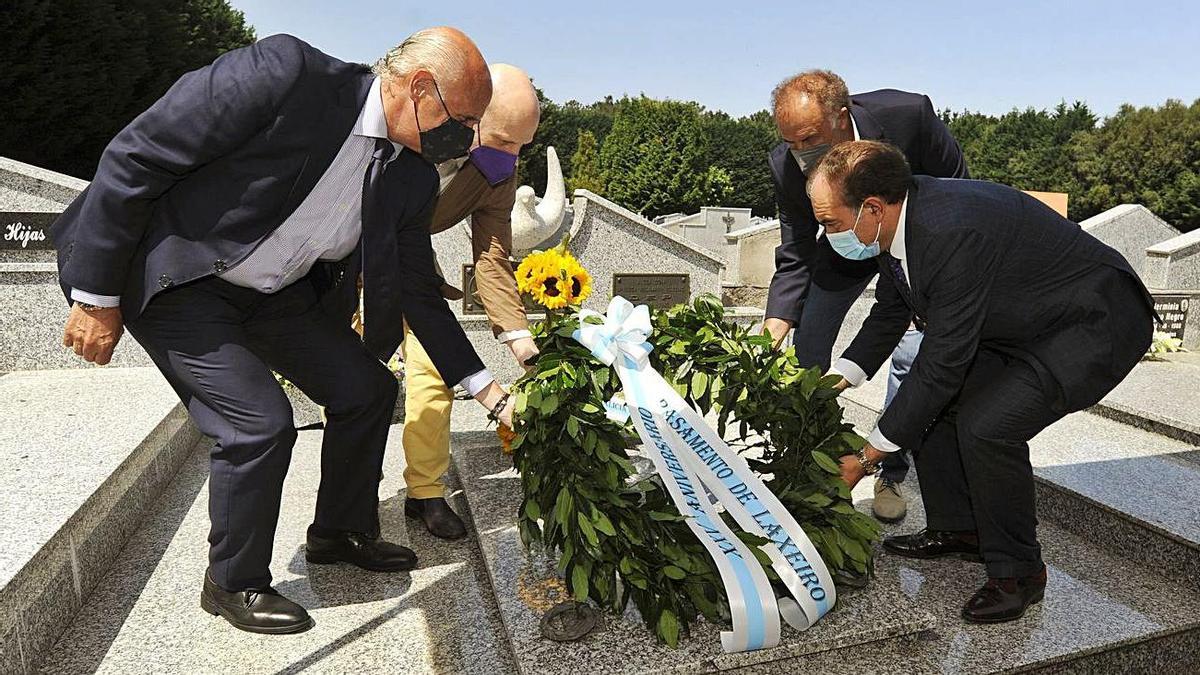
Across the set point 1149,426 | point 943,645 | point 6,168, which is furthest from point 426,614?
point 6,168

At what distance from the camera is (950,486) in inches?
122

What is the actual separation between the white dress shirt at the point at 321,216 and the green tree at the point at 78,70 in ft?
45.2

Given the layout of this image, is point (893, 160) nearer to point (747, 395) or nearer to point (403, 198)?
point (747, 395)

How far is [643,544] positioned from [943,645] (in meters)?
0.98

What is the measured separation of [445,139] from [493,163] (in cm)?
76

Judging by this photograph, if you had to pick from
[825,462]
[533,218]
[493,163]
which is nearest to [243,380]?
[493,163]

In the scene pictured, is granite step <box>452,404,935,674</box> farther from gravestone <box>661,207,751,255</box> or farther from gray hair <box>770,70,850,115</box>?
gravestone <box>661,207,751,255</box>

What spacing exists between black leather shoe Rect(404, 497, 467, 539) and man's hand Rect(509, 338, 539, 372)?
2.39 feet

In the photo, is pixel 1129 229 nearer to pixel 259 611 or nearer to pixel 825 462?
pixel 825 462

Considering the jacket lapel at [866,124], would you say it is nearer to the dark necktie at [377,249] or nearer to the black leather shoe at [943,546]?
the black leather shoe at [943,546]

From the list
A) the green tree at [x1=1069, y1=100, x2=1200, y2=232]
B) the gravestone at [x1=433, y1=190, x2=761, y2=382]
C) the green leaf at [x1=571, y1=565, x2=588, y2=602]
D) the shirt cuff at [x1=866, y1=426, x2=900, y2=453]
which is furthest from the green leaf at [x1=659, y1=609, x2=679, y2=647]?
the green tree at [x1=1069, y1=100, x2=1200, y2=232]

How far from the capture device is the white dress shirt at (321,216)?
2.43 meters

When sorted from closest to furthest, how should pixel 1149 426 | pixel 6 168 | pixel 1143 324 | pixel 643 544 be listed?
1. pixel 643 544
2. pixel 1143 324
3. pixel 1149 426
4. pixel 6 168

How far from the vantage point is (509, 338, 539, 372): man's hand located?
308 cm
